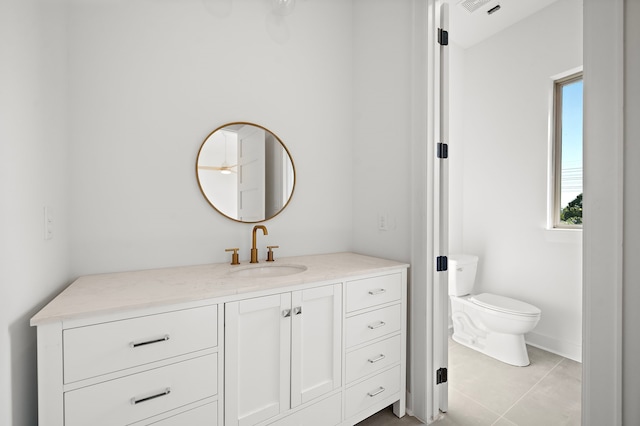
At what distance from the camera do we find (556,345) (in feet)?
7.95

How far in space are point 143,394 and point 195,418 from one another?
0.22 metres

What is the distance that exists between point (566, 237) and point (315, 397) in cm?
233

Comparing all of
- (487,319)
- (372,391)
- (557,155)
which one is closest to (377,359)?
(372,391)

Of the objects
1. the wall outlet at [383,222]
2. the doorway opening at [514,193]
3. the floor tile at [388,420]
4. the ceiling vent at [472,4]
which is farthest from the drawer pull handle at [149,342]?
the ceiling vent at [472,4]

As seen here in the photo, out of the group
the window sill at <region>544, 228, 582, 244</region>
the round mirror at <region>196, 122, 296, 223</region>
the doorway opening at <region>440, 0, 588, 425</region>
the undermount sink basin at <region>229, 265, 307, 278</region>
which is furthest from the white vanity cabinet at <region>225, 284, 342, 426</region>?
the window sill at <region>544, 228, 582, 244</region>

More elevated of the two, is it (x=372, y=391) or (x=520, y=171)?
(x=520, y=171)

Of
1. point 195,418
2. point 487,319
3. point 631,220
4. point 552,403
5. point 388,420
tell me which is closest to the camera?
point 631,220

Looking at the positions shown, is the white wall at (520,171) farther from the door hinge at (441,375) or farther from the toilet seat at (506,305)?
the door hinge at (441,375)

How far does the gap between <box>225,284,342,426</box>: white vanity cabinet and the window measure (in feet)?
7.48

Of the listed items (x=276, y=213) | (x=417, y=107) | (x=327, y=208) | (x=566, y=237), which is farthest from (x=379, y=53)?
(x=566, y=237)

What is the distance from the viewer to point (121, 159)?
4.83 ft

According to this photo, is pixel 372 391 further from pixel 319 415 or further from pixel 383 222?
pixel 383 222

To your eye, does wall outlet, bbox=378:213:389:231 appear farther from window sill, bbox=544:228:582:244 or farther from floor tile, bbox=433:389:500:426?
window sill, bbox=544:228:582:244

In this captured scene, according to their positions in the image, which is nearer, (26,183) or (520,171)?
(26,183)
